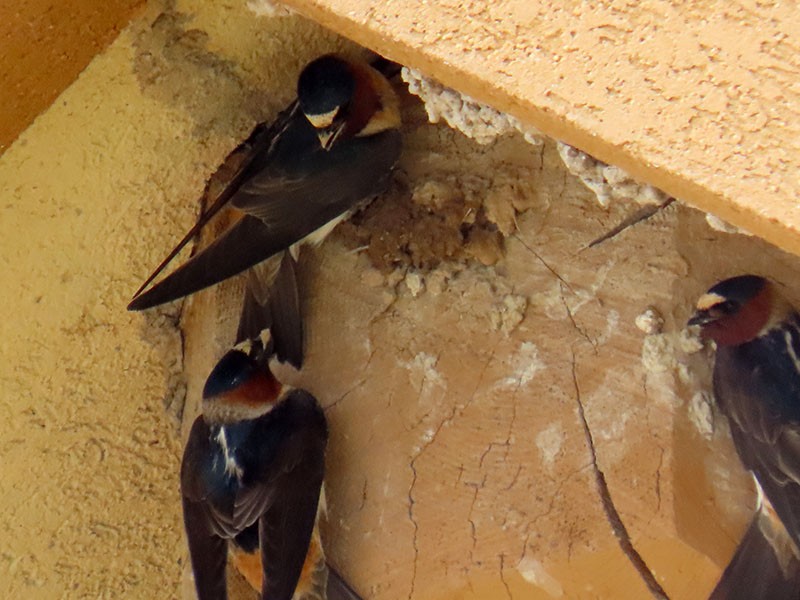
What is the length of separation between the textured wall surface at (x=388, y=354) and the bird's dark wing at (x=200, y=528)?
12 cm

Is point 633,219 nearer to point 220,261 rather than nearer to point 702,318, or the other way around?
point 702,318

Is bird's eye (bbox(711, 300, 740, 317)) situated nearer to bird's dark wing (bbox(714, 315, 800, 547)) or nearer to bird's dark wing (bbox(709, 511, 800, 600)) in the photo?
bird's dark wing (bbox(714, 315, 800, 547))

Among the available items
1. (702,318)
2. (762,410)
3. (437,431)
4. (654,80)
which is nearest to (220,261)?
(437,431)

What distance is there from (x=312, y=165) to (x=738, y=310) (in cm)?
83

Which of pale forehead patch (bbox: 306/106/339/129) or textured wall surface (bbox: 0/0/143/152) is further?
pale forehead patch (bbox: 306/106/339/129)

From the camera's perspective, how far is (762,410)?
1.78 metres

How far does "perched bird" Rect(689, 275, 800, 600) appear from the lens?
1.69 m

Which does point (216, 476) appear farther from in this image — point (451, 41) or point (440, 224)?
point (451, 41)

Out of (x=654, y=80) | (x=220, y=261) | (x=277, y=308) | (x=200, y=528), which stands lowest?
(x=200, y=528)

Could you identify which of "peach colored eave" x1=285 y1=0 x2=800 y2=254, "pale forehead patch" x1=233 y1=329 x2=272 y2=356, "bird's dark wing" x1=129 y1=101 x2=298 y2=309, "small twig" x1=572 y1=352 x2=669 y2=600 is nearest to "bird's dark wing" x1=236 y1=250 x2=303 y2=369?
"pale forehead patch" x1=233 y1=329 x2=272 y2=356

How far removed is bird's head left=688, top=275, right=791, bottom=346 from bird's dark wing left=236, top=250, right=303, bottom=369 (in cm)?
69

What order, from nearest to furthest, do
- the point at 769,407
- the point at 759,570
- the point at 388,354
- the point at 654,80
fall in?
the point at 654,80
the point at 759,570
the point at 769,407
the point at 388,354

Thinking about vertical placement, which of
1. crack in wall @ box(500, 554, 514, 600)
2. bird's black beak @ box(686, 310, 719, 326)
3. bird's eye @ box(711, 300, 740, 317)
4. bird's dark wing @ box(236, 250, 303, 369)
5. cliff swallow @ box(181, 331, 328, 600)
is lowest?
cliff swallow @ box(181, 331, 328, 600)

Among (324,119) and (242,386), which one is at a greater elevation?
(324,119)
